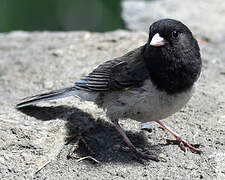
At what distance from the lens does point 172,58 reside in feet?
14.1

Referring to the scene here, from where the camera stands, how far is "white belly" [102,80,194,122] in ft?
14.0

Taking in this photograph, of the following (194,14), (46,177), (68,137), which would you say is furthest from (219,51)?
(46,177)

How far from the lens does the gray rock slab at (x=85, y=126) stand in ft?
13.8

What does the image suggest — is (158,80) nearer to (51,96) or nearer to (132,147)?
(132,147)

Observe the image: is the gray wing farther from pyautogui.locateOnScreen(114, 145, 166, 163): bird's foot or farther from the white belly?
pyautogui.locateOnScreen(114, 145, 166, 163): bird's foot

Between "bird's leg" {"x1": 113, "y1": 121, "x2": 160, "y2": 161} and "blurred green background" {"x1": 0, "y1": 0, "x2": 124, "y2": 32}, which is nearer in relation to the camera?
"bird's leg" {"x1": 113, "y1": 121, "x2": 160, "y2": 161}

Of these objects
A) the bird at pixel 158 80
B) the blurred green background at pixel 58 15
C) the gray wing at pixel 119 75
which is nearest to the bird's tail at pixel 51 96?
the gray wing at pixel 119 75

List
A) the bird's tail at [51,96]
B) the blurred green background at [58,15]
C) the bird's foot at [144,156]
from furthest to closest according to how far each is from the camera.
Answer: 1. the blurred green background at [58,15]
2. the bird's tail at [51,96]
3. the bird's foot at [144,156]

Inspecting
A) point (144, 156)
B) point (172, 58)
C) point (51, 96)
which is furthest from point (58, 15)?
point (144, 156)

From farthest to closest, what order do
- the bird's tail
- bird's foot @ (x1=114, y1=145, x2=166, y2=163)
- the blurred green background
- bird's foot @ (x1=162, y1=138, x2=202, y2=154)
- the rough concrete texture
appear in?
the blurred green background
the bird's tail
bird's foot @ (x1=162, y1=138, x2=202, y2=154)
bird's foot @ (x1=114, y1=145, x2=166, y2=163)
the rough concrete texture

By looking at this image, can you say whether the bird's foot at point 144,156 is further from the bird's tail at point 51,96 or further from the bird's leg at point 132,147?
the bird's tail at point 51,96

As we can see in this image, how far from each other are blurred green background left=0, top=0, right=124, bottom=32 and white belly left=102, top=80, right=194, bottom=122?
13.5ft

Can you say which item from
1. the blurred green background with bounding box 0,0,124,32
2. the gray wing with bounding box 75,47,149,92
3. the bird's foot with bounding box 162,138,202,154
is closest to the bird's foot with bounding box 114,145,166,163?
the bird's foot with bounding box 162,138,202,154

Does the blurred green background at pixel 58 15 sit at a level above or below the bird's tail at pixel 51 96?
below
